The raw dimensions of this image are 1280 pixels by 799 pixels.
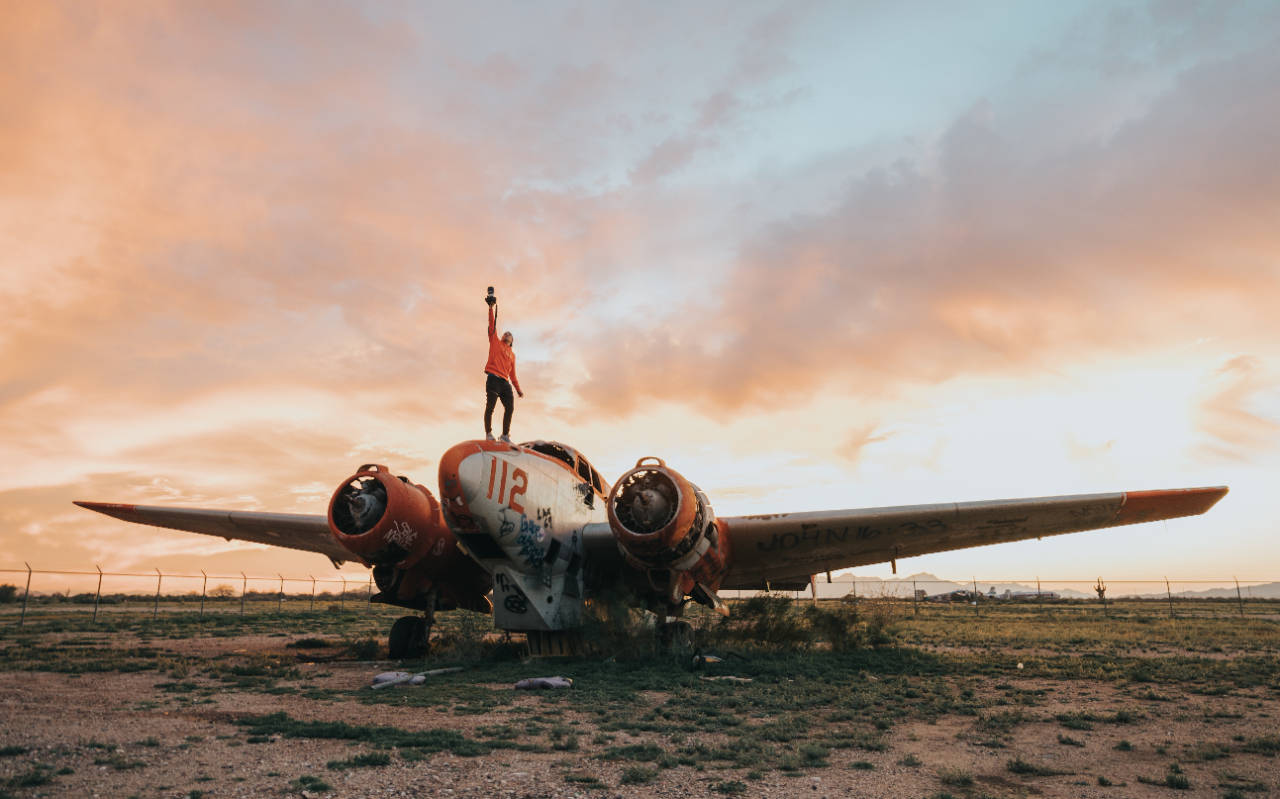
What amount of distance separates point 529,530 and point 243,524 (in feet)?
31.0

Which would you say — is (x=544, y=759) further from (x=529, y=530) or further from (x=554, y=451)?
(x=554, y=451)

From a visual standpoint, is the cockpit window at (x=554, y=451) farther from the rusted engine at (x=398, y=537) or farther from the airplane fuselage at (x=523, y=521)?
the rusted engine at (x=398, y=537)

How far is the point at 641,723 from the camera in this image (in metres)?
7.71

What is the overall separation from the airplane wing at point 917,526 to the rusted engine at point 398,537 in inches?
224

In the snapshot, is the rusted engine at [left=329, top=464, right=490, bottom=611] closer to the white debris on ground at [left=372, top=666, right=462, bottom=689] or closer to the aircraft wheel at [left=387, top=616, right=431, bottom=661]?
the aircraft wheel at [left=387, top=616, right=431, bottom=661]

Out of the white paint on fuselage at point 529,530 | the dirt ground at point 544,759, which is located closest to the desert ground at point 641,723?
the dirt ground at point 544,759

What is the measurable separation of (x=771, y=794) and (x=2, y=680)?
11561 millimetres

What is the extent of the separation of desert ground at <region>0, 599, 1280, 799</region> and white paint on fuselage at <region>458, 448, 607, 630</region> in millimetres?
971

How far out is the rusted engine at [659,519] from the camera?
455 inches

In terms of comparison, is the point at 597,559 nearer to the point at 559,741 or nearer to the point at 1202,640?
the point at 559,741

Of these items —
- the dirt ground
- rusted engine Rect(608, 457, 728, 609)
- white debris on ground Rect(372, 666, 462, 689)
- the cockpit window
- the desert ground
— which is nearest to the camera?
the dirt ground

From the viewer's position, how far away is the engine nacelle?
12812 mm

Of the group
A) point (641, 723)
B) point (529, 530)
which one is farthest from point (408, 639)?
point (641, 723)

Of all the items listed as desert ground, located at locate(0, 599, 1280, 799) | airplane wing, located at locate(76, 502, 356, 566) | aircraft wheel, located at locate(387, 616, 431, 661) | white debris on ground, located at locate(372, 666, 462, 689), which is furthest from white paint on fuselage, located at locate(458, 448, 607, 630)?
airplane wing, located at locate(76, 502, 356, 566)
